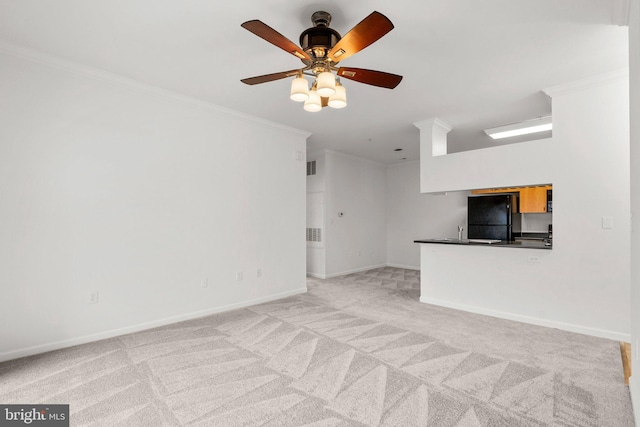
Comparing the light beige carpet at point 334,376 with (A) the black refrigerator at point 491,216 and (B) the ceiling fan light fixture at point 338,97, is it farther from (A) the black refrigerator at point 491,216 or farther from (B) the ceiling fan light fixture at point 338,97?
(A) the black refrigerator at point 491,216

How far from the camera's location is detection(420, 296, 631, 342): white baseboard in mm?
3264

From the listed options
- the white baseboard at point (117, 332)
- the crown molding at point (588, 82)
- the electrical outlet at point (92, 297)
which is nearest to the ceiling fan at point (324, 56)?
the crown molding at point (588, 82)

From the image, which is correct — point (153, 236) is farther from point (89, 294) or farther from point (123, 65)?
point (123, 65)

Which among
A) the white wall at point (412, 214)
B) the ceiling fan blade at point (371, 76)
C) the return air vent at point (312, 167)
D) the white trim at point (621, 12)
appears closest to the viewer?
the white trim at point (621, 12)

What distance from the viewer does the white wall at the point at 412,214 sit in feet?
24.2

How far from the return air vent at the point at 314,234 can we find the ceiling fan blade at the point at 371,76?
4.36m

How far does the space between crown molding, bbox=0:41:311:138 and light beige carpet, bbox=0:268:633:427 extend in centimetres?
263

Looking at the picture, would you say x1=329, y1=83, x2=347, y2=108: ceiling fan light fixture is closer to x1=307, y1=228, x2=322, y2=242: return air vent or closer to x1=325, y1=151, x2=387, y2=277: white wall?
x1=325, y1=151, x2=387, y2=277: white wall

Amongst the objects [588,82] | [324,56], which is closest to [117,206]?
[324,56]

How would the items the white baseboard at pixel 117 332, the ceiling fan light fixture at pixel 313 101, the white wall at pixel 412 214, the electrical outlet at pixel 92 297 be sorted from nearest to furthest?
the ceiling fan light fixture at pixel 313 101 → the white baseboard at pixel 117 332 → the electrical outlet at pixel 92 297 → the white wall at pixel 412 214

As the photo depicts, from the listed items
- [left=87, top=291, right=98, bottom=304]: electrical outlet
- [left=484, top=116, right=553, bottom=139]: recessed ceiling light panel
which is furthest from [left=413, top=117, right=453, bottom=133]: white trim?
[left=87, top=291, right=98, bottom=304]: electrical outlet

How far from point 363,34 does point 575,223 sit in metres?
3.16

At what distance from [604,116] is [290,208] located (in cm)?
401

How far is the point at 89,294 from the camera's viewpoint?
3.17 meters
